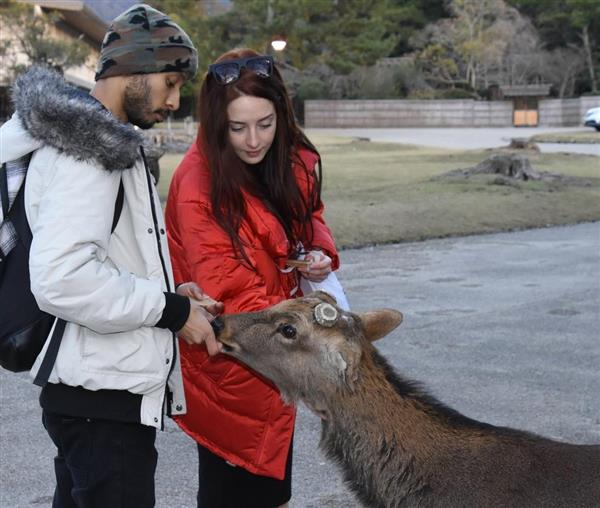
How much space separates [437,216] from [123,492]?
13.0 meters

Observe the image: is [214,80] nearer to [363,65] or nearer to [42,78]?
[42,78]

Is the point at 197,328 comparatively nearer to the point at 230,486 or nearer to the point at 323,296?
the point at 323,296

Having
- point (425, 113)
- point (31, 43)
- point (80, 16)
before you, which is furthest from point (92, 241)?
point (425, 113)

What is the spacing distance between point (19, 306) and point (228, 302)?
2.83 ft

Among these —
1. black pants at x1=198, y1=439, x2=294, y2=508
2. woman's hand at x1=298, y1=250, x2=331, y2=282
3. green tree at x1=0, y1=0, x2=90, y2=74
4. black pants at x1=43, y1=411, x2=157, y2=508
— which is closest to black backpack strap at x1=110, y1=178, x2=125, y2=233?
black pants at x1=43, y1=411, x2=157, y2=508

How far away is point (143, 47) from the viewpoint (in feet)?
10.1

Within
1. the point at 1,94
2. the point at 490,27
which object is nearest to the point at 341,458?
the point at 1,94

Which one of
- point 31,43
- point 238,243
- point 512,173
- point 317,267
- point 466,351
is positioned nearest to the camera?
point 238,243

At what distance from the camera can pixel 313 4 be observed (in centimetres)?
5384

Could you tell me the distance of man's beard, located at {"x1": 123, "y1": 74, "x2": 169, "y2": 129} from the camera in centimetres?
309

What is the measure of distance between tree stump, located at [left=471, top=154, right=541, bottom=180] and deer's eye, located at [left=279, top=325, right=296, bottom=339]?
17526 mm

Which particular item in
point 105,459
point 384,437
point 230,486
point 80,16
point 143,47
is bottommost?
point 230,486

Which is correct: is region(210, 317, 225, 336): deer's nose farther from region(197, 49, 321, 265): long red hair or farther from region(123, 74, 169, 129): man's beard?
region(123, 74, 169, 129): man's beard

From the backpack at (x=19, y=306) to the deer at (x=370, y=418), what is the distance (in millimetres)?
667
